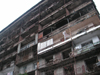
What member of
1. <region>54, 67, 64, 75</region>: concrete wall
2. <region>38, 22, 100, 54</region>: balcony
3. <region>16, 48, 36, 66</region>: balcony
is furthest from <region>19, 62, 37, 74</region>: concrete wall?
<region>54, 67, 64, 75</region>: concrete wall

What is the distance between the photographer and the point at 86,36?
1533cm

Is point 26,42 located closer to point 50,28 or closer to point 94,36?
point 50,28

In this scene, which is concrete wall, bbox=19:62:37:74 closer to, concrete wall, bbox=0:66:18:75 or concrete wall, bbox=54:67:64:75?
concrete wall, bbox=0:66:18:75

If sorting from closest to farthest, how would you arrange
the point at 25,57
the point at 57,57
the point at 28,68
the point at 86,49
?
the point at 86,49 → the point at 57,57 → the point at 28,68 → the point at 25,57

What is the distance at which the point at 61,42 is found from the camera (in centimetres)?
1700

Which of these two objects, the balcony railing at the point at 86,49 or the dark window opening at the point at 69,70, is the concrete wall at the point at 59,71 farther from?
the balcony railing at the point at 86,49

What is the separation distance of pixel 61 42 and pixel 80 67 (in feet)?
15.2

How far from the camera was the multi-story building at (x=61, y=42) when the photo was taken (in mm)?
14578

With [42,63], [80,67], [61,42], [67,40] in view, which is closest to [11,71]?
[42,63]

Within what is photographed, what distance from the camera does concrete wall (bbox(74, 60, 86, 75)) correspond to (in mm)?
13785

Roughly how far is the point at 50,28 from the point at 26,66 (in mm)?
8533

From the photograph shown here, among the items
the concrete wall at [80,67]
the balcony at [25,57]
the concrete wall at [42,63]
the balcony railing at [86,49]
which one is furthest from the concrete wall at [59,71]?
the balcony at [25,57]

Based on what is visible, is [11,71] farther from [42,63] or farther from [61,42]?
[61,42]

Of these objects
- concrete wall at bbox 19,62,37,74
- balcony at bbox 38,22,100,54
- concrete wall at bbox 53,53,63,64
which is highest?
balcony at bbox 38,22,100,54
